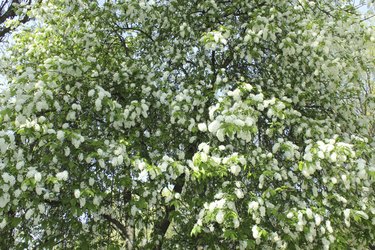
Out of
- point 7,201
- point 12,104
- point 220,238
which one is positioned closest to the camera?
point 7,201

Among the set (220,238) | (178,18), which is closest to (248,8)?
(178,18)

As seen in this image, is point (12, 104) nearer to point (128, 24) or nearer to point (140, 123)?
point (140, 123)

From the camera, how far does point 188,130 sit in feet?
19.4

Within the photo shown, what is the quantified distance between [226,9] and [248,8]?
377 mm

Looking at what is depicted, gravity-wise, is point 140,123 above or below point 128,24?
below

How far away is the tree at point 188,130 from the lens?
4.64m

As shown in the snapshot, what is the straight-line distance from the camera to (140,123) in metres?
6.16

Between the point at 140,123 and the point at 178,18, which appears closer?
the point at 140,123

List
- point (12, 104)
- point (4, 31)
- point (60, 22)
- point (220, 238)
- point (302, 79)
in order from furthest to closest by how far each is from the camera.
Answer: point (4, 31) → point (60, 22) → point (302, 79) → point (220, 238) → point (12, 104)

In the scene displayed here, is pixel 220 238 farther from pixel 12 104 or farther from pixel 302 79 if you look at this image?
pixel 12 104

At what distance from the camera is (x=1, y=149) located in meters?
4.53

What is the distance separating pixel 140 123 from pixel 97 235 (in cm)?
178

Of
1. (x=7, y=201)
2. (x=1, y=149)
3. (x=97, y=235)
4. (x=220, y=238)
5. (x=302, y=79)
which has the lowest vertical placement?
(x=220, y=238)

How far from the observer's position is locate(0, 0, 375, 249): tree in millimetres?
4641
